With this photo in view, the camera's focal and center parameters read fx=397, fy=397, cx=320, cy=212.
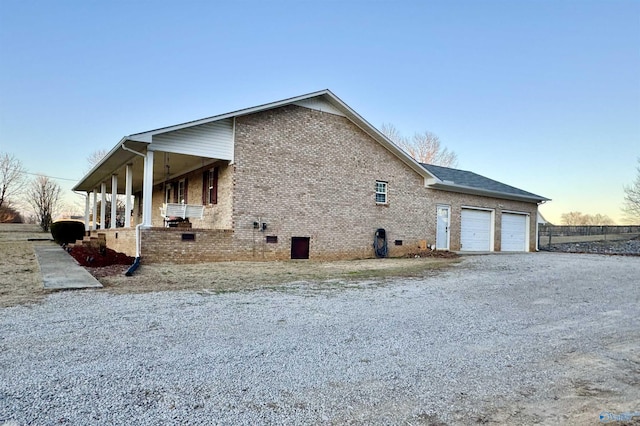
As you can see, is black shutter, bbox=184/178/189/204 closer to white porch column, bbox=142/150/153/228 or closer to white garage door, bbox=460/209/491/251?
white porch column, bbox=142/150/153/228

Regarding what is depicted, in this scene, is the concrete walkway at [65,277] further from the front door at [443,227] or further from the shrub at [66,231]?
the front door at [443,227]

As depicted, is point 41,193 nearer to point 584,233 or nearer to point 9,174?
point 9,174

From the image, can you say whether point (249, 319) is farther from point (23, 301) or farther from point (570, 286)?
point (570, 286)

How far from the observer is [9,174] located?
41938 mm

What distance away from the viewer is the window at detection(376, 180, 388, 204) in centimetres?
1586

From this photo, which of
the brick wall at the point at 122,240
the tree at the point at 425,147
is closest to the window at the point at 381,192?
the brick wall at the point at 122,240

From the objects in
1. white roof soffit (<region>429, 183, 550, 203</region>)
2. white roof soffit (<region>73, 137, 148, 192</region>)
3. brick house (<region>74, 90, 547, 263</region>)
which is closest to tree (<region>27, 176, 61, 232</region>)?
white roof soffit (<region>73, 137, 148, 192</region>)

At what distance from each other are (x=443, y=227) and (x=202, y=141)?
1087 cm

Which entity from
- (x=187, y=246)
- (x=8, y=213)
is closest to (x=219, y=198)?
(x=187, y=246)

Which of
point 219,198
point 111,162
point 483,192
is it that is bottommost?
point 219,198

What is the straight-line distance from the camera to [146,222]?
1131 cm

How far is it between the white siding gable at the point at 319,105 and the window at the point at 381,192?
125 inches

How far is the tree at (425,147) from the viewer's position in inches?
1515

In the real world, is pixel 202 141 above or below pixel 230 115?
below
